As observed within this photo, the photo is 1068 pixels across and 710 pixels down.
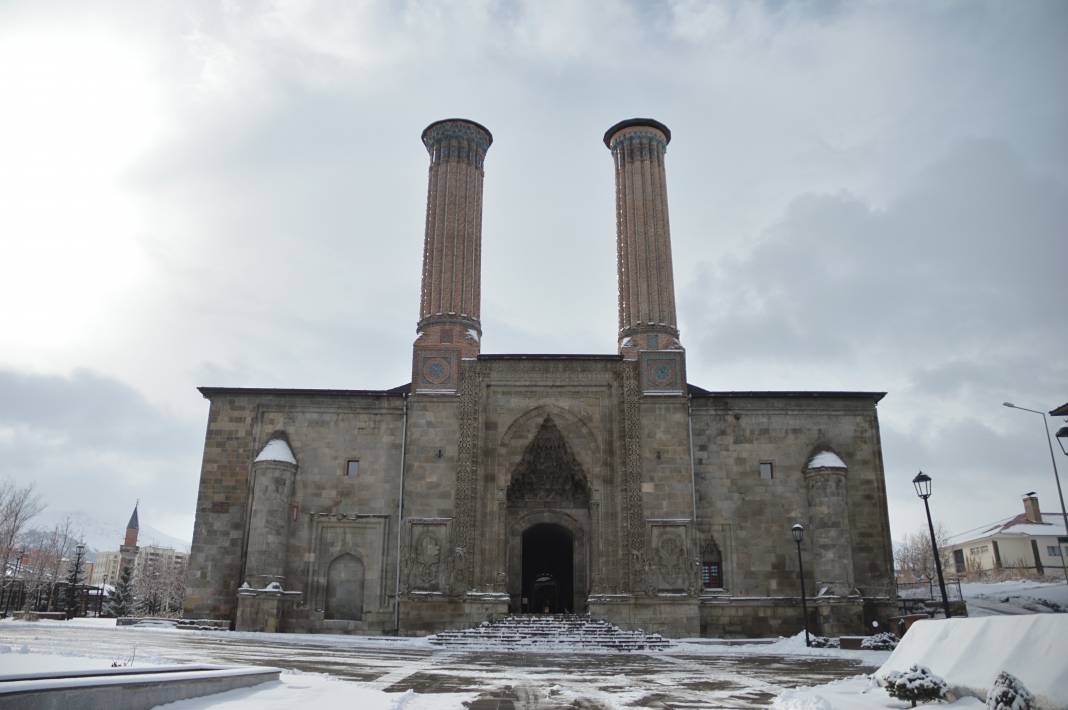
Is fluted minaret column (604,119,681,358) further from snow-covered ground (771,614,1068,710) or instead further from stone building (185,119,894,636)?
snow-covered ground (771,614,1068,710)

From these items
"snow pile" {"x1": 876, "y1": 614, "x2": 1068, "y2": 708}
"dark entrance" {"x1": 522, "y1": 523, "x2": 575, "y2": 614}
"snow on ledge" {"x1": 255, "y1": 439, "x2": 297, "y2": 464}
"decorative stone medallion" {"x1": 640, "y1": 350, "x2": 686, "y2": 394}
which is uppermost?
"decorative stone medallion" {"x1": 640, "y1": 350, "x2": 686, "y2": 394}

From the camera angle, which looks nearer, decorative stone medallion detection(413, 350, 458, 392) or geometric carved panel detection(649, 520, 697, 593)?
geometric carved panel detection(649, 520, 697, 593)

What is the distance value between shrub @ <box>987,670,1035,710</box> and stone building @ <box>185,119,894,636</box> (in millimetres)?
18670

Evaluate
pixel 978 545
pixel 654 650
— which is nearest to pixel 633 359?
pixel 654 650

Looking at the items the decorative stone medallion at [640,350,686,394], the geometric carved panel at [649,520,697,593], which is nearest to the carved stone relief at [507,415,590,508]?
the geometric carved panel at [649,520,697,593]

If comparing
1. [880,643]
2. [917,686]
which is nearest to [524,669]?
[917,686]

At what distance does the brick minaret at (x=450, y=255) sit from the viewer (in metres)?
27.4

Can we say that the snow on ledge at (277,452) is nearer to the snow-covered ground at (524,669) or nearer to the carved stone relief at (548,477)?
the snow-covered ground at (524,669)

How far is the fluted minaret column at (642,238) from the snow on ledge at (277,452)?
12495 millimetres

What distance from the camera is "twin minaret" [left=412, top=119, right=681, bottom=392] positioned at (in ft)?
93.1

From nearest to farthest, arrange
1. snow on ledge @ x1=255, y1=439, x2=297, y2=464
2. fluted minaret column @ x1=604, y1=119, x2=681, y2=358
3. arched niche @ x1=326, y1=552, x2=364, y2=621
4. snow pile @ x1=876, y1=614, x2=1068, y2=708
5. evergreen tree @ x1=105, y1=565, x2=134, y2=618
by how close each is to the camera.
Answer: snow pile @ x1=876, y1=614, x2=1068, y2=708 → arched niche @ x1=326, y1=552, x2=364, y2=621 → snow on ledge @ x1=255, y1=439, x2=297, y2=464 → fluted minaret column @ x1=604, y1=119, x2=681, y2=358 → evergreen tree @ x1=105, y1=565, x2=134, y2=618

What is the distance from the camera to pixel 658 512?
25.5m

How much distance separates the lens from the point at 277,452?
26.2 meters

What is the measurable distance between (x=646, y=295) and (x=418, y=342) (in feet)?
28.8
